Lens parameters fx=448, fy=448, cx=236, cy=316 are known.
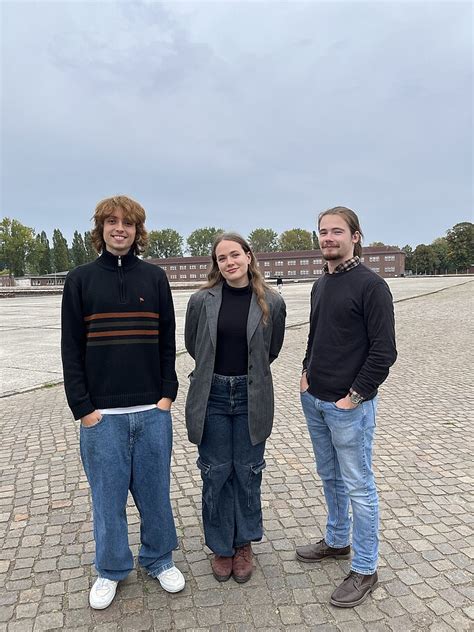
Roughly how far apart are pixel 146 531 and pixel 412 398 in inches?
208

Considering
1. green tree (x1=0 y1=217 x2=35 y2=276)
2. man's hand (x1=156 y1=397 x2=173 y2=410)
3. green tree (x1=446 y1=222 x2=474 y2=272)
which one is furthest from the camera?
green tree (x1=446 y1=222 x2=474 y2=272)

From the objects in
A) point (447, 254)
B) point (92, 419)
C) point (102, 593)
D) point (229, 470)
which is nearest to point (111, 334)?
point (92, 419)

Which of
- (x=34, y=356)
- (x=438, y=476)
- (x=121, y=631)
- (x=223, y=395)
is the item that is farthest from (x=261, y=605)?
(x=34, y=356)

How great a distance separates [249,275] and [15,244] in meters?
88.9

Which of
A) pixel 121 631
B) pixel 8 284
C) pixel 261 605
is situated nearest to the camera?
pixel 121 631

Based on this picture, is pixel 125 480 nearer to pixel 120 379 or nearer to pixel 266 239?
pixel 120 379

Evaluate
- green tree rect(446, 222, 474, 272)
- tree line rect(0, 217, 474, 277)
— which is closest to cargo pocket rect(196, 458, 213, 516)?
tree line rect(0, 217, 474, 277)

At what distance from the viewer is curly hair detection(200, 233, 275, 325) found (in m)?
2.72

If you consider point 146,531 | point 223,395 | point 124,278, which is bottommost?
point 146,531

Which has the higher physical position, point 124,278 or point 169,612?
point 124,278

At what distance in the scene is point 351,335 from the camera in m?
2.55

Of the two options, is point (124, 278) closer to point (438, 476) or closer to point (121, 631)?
point (121, 631)

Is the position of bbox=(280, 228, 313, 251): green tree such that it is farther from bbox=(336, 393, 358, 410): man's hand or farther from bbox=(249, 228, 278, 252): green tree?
bbox=(336, 393, 358, 410): man's hand

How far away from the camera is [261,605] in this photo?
2.61m
